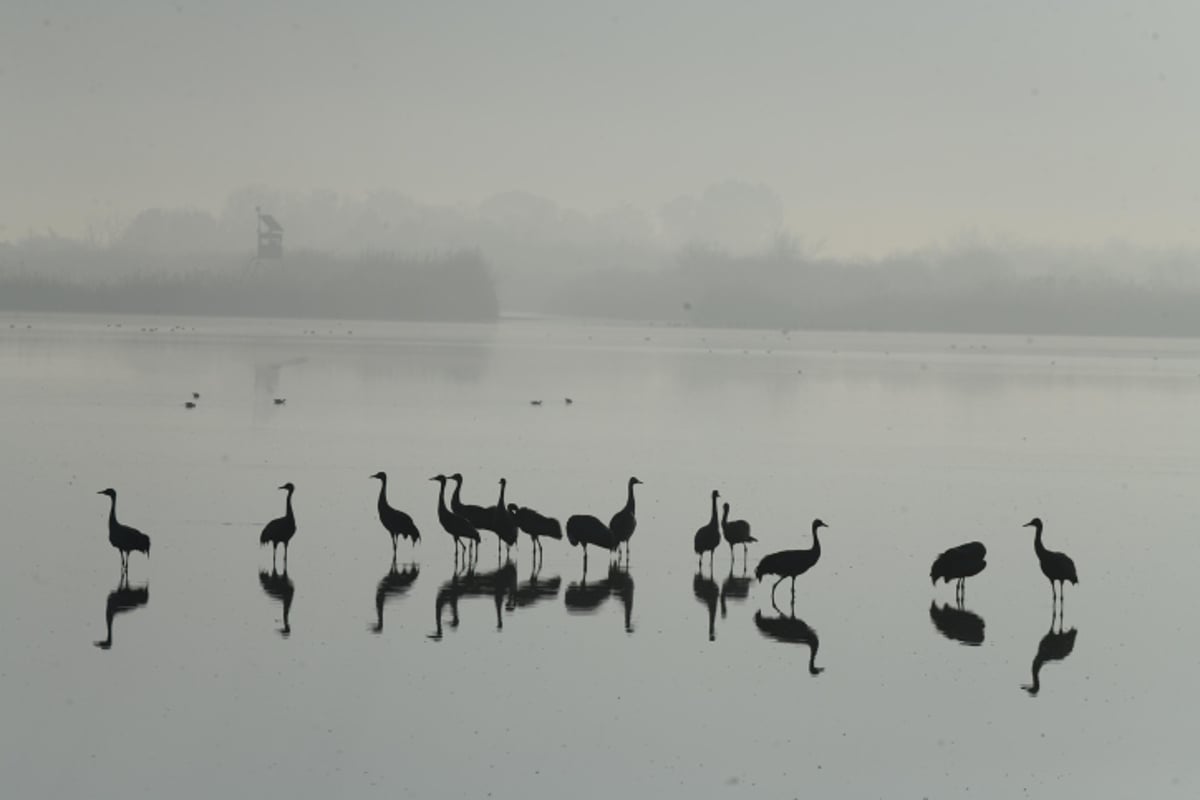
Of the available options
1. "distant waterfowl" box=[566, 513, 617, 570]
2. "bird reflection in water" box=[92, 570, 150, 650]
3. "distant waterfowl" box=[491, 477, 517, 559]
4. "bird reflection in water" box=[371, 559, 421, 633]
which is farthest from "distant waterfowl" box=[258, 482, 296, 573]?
"distant waterfowl" box=[566, 513, 617, 570]

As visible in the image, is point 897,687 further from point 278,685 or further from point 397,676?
point 278,685

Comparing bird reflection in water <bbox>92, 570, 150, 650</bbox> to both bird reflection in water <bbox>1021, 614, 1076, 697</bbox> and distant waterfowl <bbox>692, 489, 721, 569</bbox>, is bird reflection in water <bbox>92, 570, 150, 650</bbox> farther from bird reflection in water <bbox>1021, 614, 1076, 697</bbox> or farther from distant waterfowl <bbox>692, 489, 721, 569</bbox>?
bird reflection in water <bbox>1021, 614, 1076, 697</bbox>

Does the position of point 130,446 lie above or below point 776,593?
above

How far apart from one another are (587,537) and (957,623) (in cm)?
410

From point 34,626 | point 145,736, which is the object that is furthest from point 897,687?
point 34,626

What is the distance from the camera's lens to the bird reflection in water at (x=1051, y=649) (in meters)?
12.2

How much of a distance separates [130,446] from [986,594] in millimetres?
17741

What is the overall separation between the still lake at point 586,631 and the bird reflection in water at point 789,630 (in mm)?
74

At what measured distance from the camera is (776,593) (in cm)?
1577

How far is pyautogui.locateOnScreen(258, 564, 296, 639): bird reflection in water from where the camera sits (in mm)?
14211

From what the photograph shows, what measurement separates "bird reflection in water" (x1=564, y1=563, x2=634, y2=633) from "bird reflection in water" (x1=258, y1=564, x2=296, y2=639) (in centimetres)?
254

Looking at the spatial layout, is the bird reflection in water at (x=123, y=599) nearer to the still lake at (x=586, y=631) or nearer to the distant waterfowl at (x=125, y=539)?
the still lake at (x=586, y=631)

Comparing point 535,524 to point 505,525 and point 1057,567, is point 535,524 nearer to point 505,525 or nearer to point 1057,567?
point 505,525

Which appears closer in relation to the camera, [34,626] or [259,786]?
[259,786]
